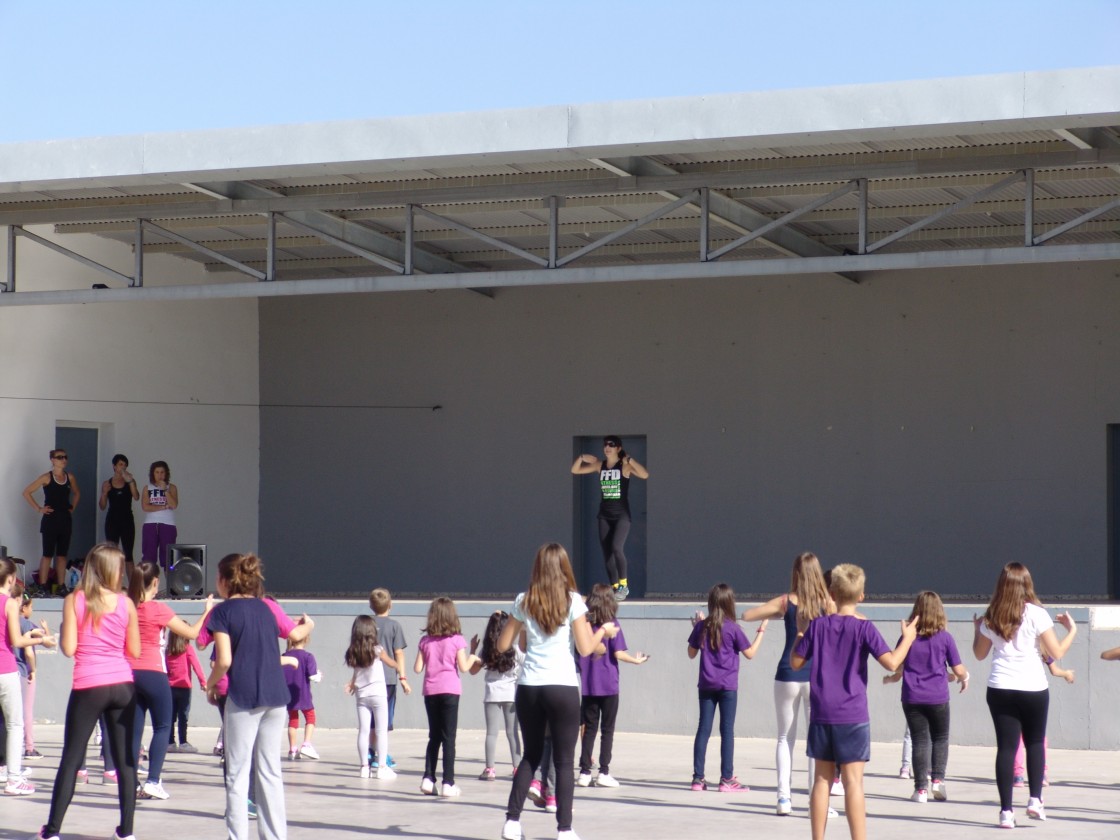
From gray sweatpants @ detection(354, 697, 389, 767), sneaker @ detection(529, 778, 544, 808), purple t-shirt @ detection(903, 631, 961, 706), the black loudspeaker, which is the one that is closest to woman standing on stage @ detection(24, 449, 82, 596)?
the black loudspeaker

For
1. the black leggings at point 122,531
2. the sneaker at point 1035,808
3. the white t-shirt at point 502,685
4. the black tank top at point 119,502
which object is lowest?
the sneaker at point 1035,808

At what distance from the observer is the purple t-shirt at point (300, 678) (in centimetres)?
1136

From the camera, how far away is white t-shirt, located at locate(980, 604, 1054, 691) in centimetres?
810

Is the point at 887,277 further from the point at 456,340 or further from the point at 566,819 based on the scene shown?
the point at 566,819

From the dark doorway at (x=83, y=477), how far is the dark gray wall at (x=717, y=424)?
2.92 metres

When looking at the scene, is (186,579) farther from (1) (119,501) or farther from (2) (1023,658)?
(2) (1023,658)

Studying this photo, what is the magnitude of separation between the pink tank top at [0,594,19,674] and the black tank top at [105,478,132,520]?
879 cm

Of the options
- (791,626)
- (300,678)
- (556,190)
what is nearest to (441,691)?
(300,678)

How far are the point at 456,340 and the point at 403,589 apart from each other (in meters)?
3.46

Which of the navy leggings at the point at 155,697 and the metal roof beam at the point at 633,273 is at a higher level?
the metal roof beam at the point at 633,273

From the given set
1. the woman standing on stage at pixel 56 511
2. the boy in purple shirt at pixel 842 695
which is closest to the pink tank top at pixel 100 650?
the boy in purple shirt at pixel 842 695

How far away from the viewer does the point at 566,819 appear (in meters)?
7.23

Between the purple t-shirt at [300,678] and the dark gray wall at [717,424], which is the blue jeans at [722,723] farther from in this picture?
the dark gray wall at [717,424]

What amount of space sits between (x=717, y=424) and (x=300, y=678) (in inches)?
337
